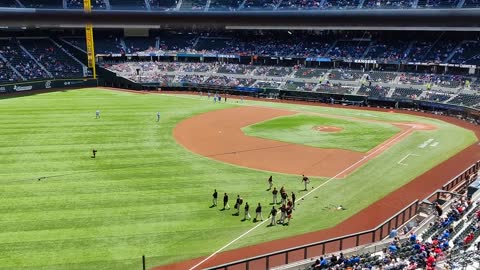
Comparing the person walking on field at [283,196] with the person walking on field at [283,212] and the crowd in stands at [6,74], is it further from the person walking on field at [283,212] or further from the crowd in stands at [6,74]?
the crowd in stands at [6,74]

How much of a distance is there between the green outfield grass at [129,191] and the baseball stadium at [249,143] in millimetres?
128

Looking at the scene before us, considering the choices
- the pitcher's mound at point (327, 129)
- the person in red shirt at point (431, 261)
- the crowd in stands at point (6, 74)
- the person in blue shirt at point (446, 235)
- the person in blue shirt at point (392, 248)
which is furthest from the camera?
the crowd in stands at point (6, 74)

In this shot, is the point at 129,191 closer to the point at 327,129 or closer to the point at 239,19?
the point at 327,129

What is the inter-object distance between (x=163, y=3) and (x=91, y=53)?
748 inches

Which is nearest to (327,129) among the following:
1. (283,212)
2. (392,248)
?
(283,212)

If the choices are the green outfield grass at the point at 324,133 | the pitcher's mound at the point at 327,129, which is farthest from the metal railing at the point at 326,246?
the pitcher's mound at the point at 327,129

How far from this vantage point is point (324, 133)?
42125 mm

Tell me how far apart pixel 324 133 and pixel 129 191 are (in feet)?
74.3

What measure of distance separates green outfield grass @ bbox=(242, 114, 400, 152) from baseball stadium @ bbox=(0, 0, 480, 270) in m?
0.33

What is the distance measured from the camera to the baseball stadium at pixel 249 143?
52.5 ft

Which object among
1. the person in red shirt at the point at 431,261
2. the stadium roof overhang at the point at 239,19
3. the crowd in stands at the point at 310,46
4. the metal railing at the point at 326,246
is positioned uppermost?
the crowd in stands at the point at 310,46

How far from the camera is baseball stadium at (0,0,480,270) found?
16016 millimetres

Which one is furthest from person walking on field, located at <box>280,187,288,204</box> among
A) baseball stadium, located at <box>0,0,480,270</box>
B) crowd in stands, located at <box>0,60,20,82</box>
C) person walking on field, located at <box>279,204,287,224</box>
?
crowd in stands, located at <box>0,60,20,82</box>

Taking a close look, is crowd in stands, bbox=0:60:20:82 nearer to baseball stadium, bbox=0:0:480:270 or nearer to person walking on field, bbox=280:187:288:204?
baseball stadium, bbox=0:0:480:270
